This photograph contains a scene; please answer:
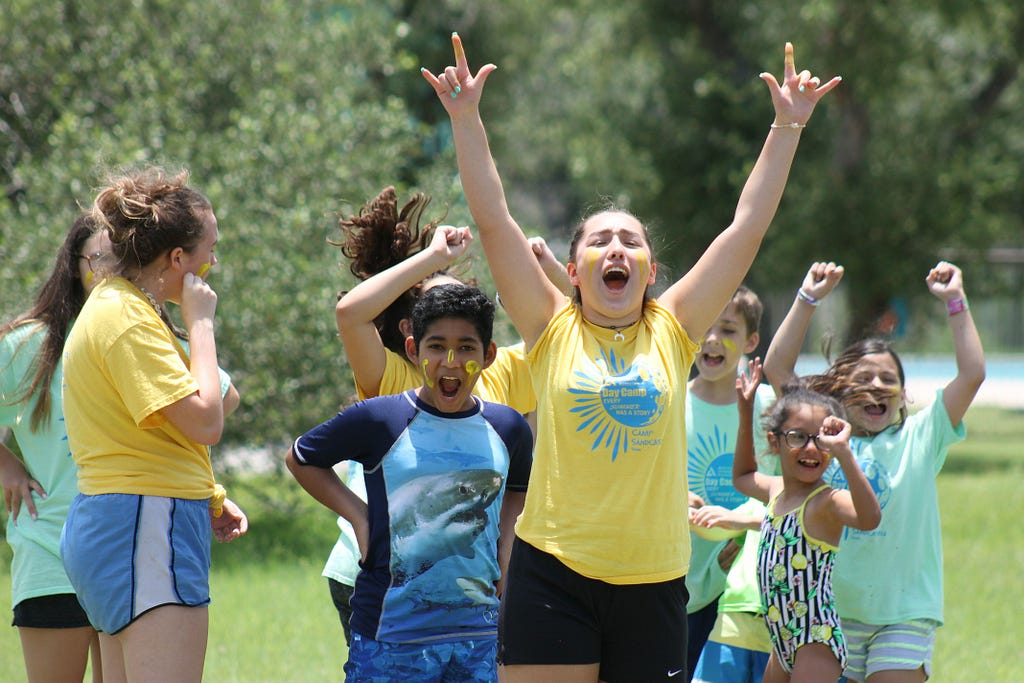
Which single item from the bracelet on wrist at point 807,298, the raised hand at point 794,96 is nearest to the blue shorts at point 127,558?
the raised hand at point 794,96

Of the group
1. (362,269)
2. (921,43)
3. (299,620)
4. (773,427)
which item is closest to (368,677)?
(362,269)

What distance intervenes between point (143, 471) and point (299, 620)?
4255 mm

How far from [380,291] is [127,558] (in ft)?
3.74

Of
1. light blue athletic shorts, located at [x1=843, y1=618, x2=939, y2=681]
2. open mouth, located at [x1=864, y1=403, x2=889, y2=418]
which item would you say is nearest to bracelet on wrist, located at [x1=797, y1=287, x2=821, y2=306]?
open mouth, located at [x1=864, y1=403, x2=889, y2=418]

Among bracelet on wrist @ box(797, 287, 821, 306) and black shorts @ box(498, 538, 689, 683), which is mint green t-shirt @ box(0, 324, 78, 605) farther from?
bracelet on wrist @ box(797, 287, 821, 306)

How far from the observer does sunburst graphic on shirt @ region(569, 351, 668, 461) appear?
3.27 m

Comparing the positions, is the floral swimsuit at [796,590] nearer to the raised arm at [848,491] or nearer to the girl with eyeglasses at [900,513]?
the raised arm at [848,491]

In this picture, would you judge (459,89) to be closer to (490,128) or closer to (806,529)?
(806,529)

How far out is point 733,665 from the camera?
488 cm

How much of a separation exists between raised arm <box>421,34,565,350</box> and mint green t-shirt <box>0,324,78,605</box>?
174 cm

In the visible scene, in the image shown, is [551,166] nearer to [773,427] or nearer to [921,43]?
[921,43]

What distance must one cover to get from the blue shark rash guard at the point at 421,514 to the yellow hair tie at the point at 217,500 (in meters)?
0.27

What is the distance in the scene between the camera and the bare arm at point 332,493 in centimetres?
362

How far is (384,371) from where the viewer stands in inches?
159
